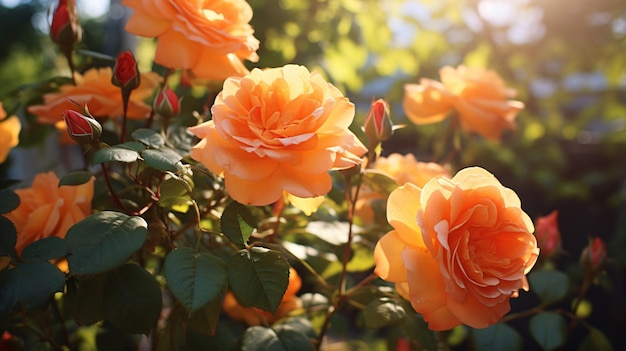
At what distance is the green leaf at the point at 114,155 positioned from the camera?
506mm

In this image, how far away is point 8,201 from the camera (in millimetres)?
565

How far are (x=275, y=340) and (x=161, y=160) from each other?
27 cm

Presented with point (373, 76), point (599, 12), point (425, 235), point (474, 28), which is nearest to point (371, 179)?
point (425, 235)

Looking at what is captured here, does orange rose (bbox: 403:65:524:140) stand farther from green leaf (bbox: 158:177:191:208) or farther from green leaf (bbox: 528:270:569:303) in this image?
green leaf (bbox: 158:177:191:208)

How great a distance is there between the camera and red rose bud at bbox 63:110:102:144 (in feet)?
1.81

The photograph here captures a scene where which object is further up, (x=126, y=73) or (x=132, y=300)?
(x=126, y=73)

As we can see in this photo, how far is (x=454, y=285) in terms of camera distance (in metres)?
0.52

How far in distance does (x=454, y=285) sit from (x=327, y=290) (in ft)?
0.94

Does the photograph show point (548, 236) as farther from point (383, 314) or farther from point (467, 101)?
point (383, 314)

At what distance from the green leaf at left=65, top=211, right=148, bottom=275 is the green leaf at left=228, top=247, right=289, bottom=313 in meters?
0.09

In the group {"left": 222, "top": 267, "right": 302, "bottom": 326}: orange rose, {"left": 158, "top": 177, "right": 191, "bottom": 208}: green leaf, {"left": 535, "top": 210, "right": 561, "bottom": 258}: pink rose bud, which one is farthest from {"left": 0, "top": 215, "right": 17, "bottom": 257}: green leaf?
{"left": 535, "top": 210, "right": 561, "bottom": 258}: pink rose bud

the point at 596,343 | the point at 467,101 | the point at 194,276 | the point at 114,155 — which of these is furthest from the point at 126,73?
the point at 596,343

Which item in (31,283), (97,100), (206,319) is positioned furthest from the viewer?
(97,100)

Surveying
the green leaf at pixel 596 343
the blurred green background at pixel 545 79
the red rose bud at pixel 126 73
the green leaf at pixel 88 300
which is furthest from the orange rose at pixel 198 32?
the blurred green background at pixel 545 79
